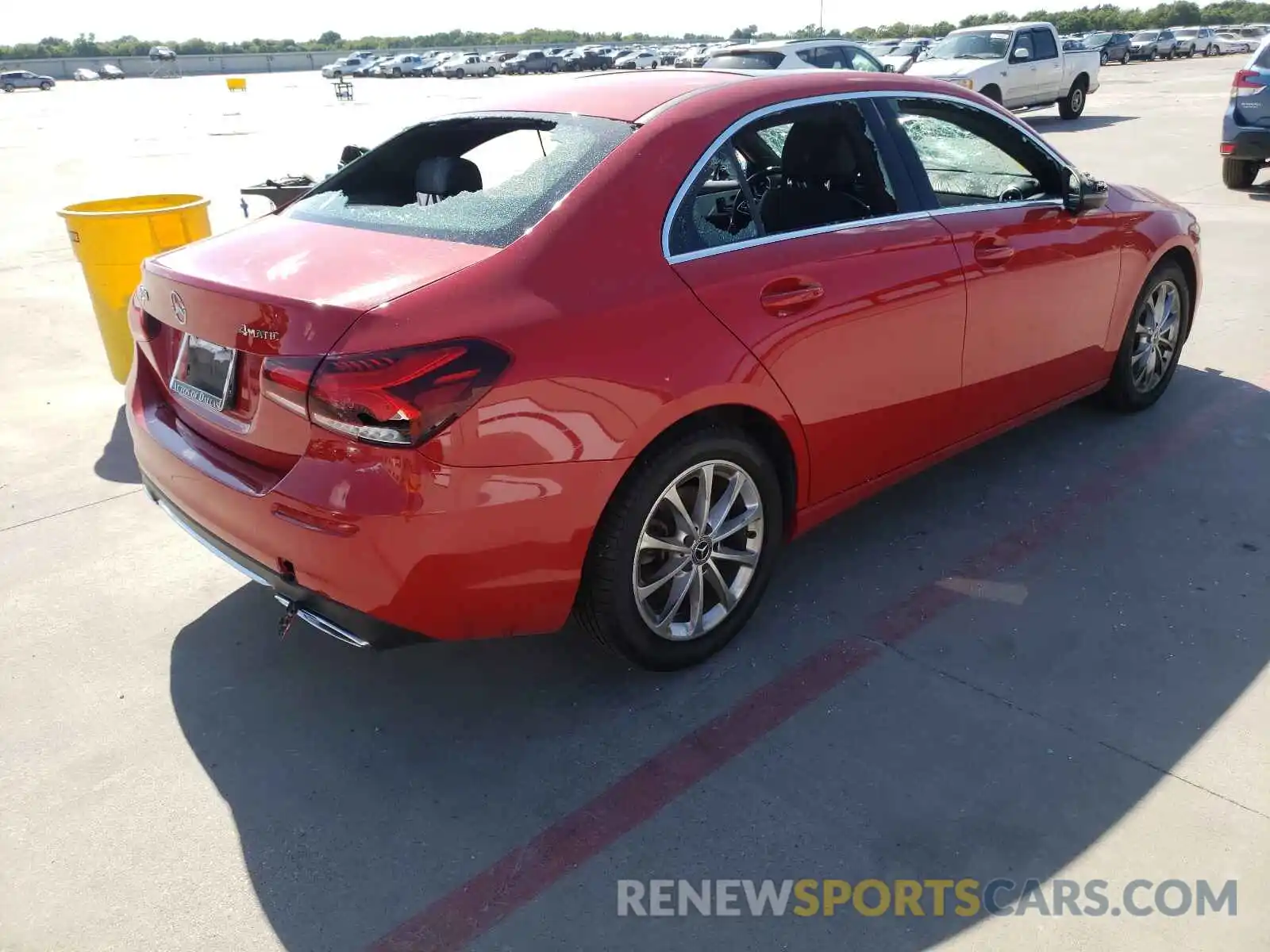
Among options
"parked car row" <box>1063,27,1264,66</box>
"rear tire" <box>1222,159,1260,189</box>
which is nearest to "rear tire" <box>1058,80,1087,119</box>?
"rear tire" <box>1222,159,1260,189</box>

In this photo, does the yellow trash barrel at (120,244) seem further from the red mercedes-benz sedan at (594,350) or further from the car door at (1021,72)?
the car door at (1021,72)

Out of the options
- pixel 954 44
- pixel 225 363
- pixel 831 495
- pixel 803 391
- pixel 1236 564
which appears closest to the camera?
pixel 225 363

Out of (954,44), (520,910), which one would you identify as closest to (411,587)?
(520,910)

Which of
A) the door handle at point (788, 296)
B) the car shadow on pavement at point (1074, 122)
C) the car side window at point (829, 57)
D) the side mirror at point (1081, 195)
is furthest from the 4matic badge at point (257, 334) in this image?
the car shadow on pavement at point (1074, 122)

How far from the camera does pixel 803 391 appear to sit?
326 centimetres

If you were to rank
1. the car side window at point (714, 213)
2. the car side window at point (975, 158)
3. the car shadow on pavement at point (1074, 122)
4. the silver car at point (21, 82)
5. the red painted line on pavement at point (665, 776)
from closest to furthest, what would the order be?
1. the red painted line on pavement at point (665, 776)
2. the car side window at point (714, 213)
3. the car side window at point (975, 158)
4. the car shadow on pavement at point (1074, 122)
5. the silver car at point (21, 82)

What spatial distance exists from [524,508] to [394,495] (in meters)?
0.34

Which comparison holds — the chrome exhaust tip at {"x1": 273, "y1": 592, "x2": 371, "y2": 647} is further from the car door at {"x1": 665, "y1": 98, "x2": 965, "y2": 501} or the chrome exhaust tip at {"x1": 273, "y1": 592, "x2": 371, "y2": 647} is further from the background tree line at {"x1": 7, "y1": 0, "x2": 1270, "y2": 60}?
the background tree line at {"x1": 7, "y1": 0, "x2": 1270, "y2": 60}

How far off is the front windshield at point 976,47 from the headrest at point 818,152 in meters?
17.3

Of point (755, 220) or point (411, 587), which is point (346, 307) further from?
point (755, 220)

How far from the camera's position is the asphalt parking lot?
2428 mm

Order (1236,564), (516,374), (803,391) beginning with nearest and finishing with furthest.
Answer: (516,374), (803,391), (1236,564)

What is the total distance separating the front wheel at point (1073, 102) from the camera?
20.3m

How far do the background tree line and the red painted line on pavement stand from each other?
74.6 m
